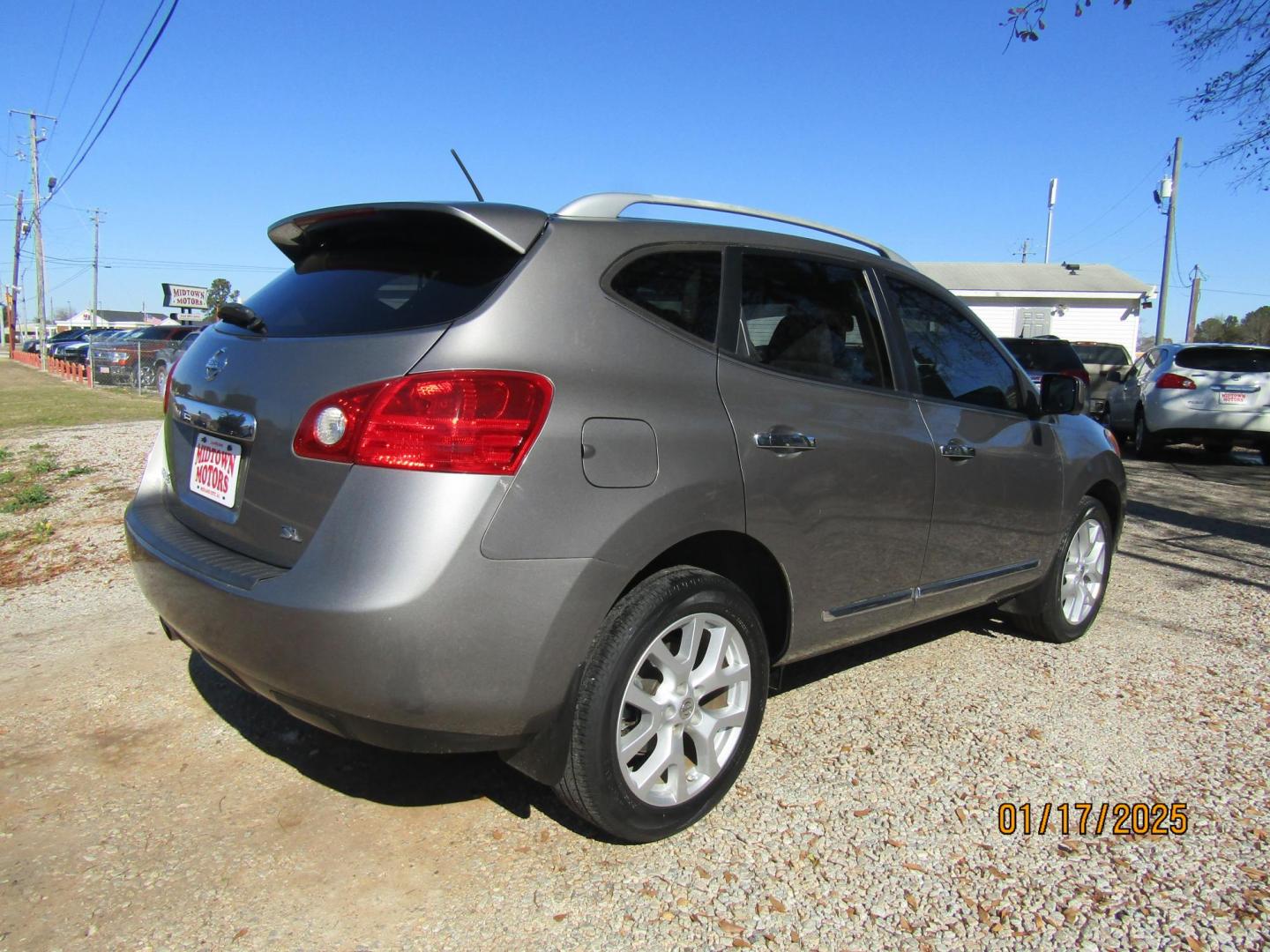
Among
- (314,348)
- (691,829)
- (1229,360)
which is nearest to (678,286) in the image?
(314,348)

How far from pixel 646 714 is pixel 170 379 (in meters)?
2.03

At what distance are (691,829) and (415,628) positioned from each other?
3.83ft

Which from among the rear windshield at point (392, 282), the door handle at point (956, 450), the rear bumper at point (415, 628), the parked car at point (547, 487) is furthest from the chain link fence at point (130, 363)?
the rear bumper at point (415, 628)

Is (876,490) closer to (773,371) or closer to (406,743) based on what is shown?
(773,371)

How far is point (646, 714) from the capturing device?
265 cm

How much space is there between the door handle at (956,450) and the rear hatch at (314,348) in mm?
1858

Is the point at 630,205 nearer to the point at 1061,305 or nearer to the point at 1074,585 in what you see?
the point at 1074,585

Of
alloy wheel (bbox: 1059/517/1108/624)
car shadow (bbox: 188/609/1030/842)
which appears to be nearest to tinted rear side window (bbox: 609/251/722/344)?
car shadow (bbox: 188/609/1030/842)

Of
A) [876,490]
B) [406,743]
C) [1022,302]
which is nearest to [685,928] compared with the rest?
[406,743]

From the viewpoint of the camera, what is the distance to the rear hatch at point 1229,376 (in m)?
11.9

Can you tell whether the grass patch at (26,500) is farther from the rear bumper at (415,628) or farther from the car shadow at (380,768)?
the rear bumper at (415,628)

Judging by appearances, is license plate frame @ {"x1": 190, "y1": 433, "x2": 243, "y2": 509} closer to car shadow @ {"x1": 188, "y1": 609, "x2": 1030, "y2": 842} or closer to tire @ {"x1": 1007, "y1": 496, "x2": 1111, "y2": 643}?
car shadow @ {"x1": 188, "y1": 609, "x2": 1030, "y2": 842}

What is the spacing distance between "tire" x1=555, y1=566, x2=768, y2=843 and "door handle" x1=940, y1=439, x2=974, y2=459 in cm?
119
